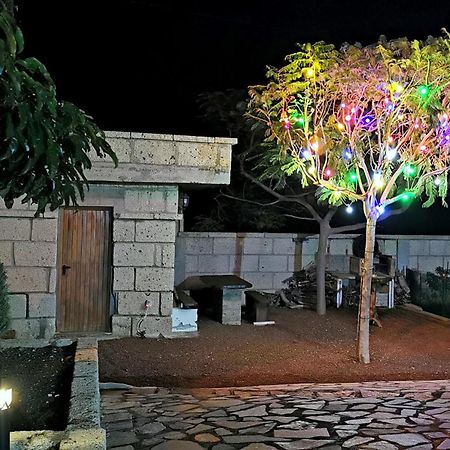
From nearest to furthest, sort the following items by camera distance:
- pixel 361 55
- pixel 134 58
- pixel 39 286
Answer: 1. pixel 361 55
2. pixel 39 286
3. pixel 134 58

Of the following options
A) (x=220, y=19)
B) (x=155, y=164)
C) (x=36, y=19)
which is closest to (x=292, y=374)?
(x=155, y=164)

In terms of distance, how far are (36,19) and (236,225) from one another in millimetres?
6988

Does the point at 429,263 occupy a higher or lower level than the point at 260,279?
higher

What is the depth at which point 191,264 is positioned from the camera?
474 inches

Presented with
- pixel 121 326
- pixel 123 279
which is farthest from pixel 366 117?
pixel 121 326

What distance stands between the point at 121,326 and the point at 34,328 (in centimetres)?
132

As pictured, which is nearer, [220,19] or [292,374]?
[292,374]

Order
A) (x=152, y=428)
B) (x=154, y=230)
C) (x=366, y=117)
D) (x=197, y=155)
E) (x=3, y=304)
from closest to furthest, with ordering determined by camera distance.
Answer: (x=152, y=428), (x=3, y=304), (x=366, y=117), (x=197, y=155), (x=154, y=230)

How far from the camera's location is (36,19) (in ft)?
44.8

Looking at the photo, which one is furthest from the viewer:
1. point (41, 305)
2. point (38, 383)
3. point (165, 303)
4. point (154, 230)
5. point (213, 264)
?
point (213, 264)

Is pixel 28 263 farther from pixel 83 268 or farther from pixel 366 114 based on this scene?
pixel 366 114

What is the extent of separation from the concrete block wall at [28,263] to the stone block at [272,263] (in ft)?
16.8

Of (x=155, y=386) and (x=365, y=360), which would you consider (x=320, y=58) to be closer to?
(x=365, y=360)

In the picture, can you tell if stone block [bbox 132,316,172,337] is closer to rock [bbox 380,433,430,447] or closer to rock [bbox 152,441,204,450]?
rock [bbox 152,441,204,450]
